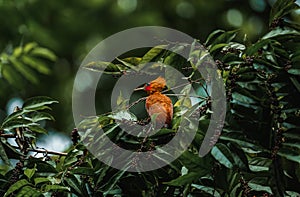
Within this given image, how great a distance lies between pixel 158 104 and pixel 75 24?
159 centimetres

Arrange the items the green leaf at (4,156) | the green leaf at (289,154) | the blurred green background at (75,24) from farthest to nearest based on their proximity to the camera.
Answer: the blurred green background at (75,24) < the green leaf at (4,156) < the green leaf at (289,154)

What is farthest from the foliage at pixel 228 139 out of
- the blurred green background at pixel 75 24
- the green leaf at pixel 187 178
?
the blurred green background at pixel 75 24

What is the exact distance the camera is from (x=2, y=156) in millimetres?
538

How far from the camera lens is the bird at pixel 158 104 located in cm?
48

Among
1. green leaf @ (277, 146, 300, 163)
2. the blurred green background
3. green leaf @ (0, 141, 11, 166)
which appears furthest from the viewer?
the blurred green background

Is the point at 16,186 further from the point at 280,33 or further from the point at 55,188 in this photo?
the point at 280,33

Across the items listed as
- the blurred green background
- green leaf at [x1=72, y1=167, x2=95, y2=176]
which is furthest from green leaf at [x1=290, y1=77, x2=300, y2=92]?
the blurred green background

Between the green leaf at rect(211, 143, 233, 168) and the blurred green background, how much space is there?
1.42 metres

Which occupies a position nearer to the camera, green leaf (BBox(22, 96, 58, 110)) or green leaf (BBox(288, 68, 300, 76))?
green leaf (BBox(288, 68, 300, 76))

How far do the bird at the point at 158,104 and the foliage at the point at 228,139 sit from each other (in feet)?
0.04

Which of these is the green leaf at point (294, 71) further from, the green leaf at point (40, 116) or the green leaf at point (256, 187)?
the green leaf at point (40, 116)

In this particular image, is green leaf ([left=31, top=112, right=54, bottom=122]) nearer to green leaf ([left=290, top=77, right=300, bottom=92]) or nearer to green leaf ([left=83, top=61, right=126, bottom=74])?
green leaf ([left=83, top=61, right=126, bottom=74])

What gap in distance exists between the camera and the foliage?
44 centimetres

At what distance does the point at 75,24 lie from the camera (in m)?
2.03
